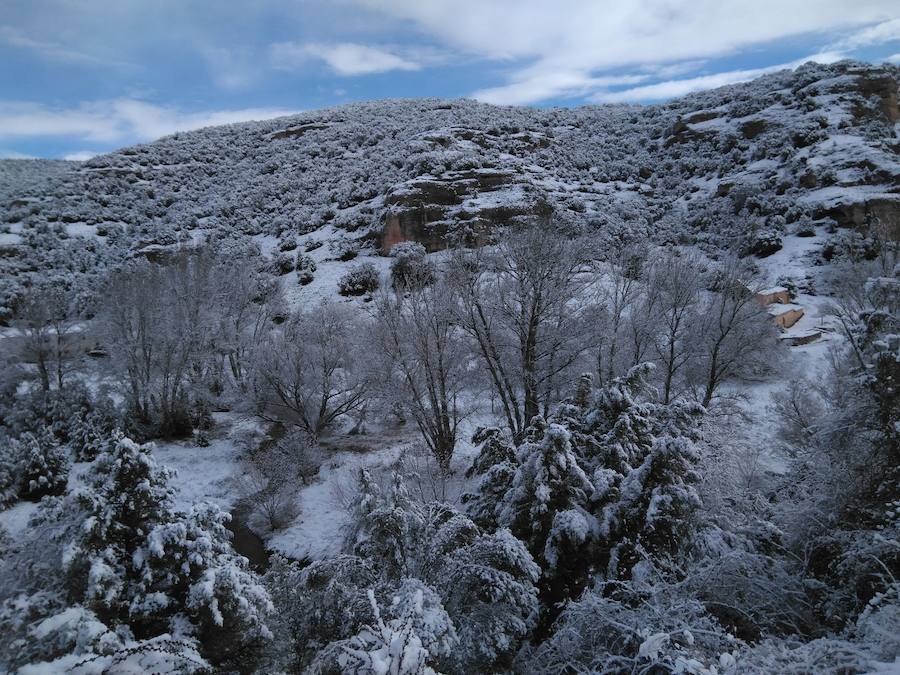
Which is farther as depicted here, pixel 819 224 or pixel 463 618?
pixel 819 224

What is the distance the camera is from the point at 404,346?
17031 mm

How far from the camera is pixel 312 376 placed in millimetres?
21188

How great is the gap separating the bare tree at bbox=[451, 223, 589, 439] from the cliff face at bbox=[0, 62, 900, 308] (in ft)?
43.5

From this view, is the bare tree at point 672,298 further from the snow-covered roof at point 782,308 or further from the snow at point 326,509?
the snow at point 326,509

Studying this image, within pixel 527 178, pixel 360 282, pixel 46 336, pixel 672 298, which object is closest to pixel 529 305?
pixel 672 298

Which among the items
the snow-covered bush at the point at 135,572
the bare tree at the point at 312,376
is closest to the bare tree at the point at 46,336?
the bare tree at the point at 312,376

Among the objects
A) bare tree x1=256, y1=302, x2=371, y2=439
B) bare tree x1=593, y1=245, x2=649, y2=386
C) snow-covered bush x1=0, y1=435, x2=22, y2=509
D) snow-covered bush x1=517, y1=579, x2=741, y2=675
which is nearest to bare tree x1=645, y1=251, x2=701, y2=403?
bare tree x1=593, y1=245, x2=649, y2=386

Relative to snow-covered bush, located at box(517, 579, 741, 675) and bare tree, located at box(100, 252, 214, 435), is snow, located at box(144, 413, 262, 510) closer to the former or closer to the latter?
bare tree, located at box(100, 252, 214, 435)

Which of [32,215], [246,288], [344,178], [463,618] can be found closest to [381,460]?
[463,618]

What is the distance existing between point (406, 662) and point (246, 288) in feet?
87.8

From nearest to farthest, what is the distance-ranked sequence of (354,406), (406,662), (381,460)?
(406,662), (381,460), (354,406)

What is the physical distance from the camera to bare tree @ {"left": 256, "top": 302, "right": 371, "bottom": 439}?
2078 centimetres

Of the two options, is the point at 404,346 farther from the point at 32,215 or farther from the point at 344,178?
the point at 32,215

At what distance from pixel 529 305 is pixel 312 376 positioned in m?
12.2
